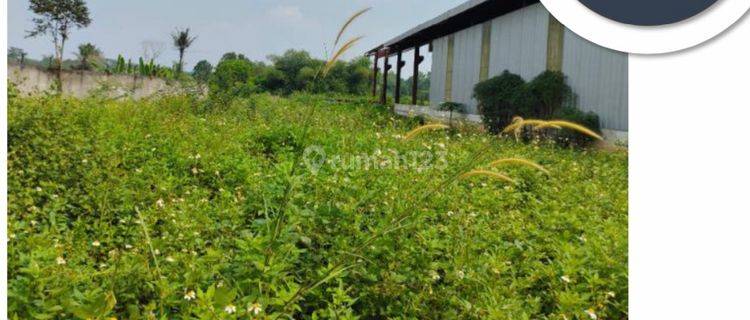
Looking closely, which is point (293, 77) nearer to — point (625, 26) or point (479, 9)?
point (479, 9)

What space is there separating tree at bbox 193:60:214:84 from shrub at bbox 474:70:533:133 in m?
3.86

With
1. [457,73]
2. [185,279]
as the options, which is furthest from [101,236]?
[457,73]

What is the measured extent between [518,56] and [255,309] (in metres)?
6.72

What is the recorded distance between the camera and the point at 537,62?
7117mm

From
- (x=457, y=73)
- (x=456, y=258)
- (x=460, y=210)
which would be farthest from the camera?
(x=457, y=73)

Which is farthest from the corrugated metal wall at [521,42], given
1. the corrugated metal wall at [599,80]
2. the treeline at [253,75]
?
the treeline at [253,75]

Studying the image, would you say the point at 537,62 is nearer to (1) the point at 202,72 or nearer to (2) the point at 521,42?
(2) the point at 521,42

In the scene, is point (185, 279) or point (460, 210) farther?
point (460, 210)

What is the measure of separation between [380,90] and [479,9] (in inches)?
244

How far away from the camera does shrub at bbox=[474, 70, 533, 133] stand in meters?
7.15

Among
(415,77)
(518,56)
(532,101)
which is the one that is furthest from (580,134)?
(415,77)
